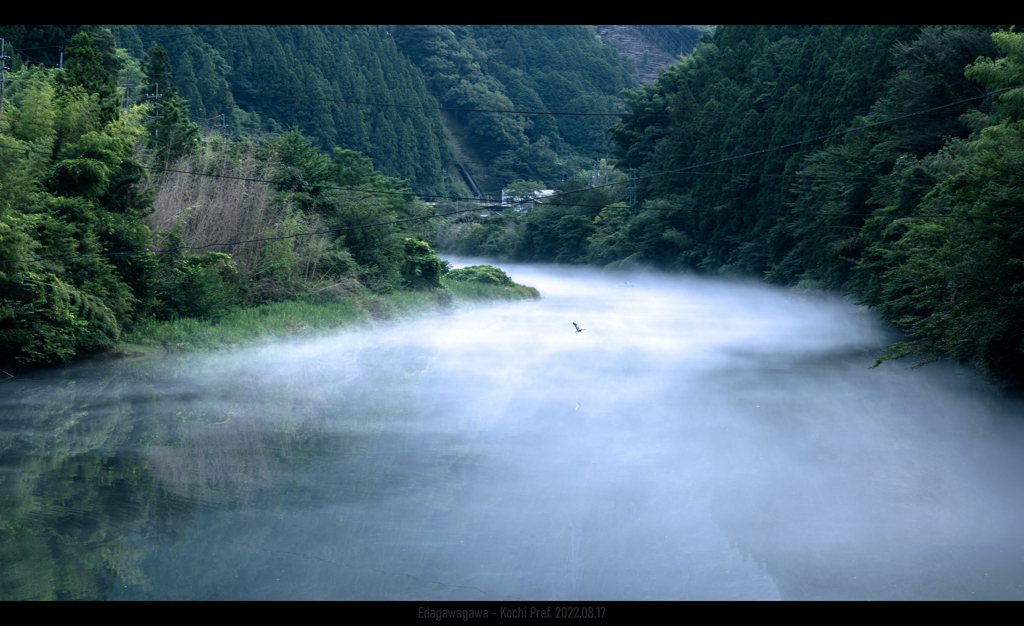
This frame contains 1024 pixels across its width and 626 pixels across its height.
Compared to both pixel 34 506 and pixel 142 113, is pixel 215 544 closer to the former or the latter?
pixel 34 506

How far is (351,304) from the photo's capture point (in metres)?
33.0

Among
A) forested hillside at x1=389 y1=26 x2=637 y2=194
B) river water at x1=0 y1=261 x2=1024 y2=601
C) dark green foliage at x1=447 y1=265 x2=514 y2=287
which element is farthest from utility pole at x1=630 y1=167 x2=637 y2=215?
river water at x1=0 y1=261 x2=1024 y2=601

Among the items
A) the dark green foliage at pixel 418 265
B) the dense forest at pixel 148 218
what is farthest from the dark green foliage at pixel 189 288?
the dark green foliage at pixel 418 265

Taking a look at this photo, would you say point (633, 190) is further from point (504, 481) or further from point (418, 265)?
point (504, 481)

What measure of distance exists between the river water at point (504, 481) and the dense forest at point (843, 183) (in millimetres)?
2665

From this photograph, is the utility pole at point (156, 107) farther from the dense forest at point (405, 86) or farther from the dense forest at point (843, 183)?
the dense forest at point (843, 183)

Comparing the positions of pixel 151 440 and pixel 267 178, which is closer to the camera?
pixel 151 440

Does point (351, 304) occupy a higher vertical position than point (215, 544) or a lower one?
lower

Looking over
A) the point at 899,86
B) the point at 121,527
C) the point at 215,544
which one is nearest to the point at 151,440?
the point at 121,527

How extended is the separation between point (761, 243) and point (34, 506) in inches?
1836

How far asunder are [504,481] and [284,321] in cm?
1772

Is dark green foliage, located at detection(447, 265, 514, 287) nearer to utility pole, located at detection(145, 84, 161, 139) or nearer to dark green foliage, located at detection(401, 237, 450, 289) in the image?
dark green foliage, located at detection(401, 237, 450, 289)

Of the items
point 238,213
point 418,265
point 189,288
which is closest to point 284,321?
point 189,288

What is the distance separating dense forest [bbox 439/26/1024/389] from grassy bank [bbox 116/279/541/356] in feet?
37.6
